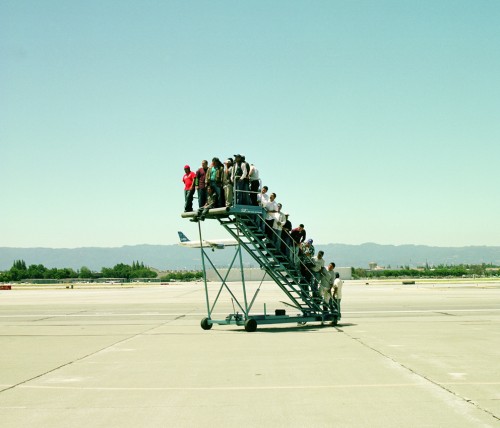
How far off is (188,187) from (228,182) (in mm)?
2027

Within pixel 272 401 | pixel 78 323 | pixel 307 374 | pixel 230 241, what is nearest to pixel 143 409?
pixel 272 401

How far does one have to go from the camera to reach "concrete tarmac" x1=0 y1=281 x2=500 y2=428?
8.81m

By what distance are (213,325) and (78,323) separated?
668cm

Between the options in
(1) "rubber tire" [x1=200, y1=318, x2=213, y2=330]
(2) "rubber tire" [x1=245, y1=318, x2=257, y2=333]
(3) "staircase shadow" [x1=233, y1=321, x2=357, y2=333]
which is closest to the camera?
(2) "rubber tire" [x1=245, y1=318, x2=257, y2=333]

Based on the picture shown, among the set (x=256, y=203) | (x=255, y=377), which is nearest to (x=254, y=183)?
(x=256, y=203)

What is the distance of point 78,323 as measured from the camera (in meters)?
27.1

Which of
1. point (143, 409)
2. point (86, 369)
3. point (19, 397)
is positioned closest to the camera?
point (143, 409)

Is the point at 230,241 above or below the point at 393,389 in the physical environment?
above

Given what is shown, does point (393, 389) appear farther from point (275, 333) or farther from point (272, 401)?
point (275, 333)

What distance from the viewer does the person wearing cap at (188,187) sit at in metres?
22.2

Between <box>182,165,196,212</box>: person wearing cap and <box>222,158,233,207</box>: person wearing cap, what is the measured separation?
1460 millimetres

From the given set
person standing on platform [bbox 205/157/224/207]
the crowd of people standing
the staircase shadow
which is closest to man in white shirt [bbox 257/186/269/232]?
the crowd of people standing

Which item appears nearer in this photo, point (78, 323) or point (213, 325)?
point (213, 325)

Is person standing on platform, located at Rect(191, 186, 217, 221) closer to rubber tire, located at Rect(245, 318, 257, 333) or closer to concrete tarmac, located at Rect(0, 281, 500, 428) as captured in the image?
rubber tire, located at Rect(245, 318, 257, 333)
